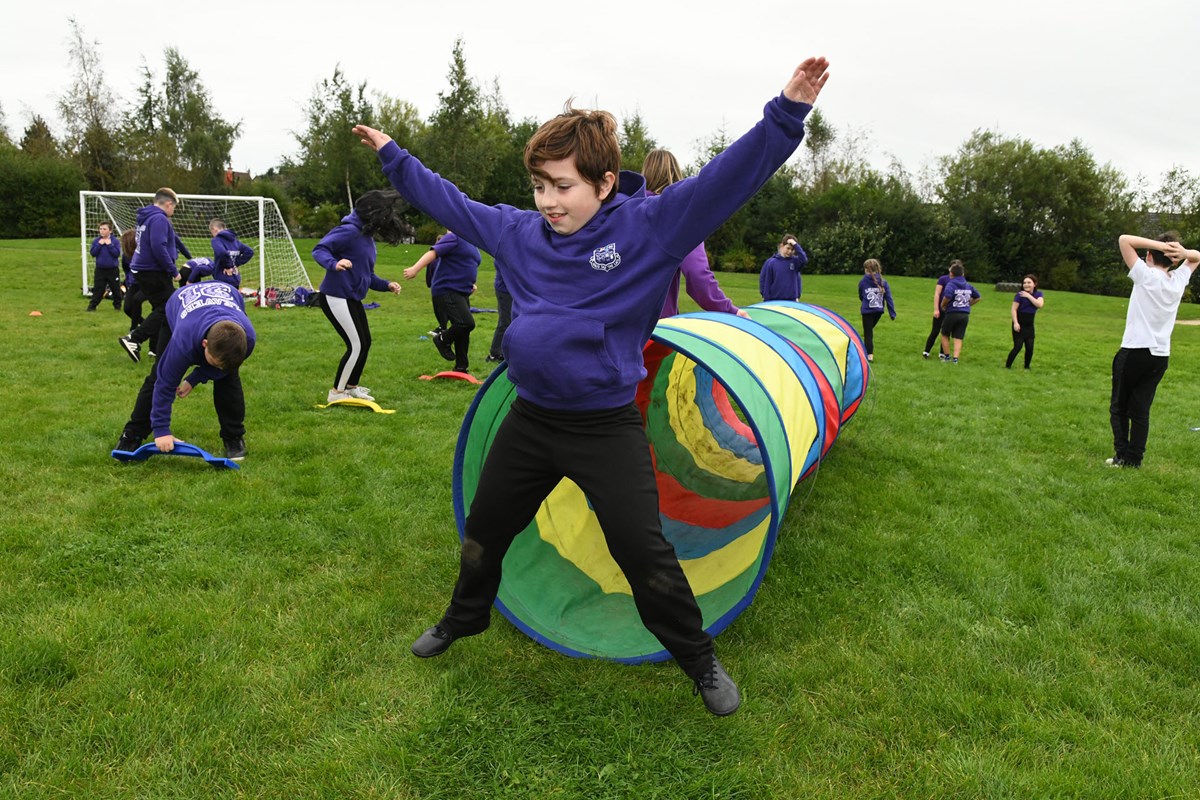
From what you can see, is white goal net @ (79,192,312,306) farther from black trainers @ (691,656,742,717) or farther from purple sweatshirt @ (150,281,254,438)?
black trainers @ (691,656,742,717)

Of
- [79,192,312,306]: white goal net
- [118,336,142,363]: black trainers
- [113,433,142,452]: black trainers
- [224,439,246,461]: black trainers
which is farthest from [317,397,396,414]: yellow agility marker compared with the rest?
[79,192,312,306]: white goal net

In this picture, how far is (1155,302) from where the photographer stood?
6184 millimetres

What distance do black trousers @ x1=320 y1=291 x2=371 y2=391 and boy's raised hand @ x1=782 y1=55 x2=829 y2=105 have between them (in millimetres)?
5848

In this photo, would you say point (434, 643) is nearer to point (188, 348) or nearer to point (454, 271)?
point (188, 348)

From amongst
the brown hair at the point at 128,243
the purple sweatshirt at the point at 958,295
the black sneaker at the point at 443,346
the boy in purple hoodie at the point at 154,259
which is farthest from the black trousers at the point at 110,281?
the purple sweatshirt at the point at 958,295

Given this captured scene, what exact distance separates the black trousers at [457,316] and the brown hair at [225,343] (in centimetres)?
400

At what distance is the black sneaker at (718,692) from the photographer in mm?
2867

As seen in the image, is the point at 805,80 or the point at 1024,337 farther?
the point at 1024,337

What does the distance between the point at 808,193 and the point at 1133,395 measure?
45126mm

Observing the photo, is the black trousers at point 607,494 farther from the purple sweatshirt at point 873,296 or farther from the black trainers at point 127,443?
the purple sweatshirt at point 873,296

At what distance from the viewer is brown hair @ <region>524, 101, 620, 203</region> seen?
2.54 m

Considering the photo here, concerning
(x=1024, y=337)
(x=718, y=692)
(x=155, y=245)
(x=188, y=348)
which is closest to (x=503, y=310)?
(x=188, y=348)

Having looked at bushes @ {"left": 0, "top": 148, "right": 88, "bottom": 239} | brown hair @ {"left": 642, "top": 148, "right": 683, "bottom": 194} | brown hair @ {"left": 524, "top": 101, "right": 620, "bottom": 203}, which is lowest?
brown hair @ {"left": 524, "top": 101, "right": 620, "bottom": 203}

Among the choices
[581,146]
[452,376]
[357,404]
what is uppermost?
[581,146]
